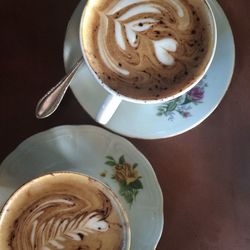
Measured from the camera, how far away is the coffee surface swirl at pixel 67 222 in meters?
1.15

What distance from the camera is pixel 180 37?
118cm

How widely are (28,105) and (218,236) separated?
0.42m

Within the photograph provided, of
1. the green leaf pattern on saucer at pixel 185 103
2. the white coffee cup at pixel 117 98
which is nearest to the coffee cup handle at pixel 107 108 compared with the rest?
the white coffee cup at pixel 117 98

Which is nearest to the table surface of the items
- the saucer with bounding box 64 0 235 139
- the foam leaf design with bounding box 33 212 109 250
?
the saucer with bounding box 64 0 235 139

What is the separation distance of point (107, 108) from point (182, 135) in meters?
0.17

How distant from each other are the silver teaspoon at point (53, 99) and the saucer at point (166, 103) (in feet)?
0.11

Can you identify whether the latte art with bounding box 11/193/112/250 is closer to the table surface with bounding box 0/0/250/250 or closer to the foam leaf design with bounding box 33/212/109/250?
Result: the foam leaf design with bounding box 33/212/109/250

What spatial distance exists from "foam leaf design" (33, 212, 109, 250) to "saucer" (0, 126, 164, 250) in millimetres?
63

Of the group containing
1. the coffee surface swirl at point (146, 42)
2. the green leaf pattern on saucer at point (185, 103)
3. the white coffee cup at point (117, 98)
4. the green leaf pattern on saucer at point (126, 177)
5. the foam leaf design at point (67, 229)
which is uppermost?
the coffee surface swirl at point (146, 42)

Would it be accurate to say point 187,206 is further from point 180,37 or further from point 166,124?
point 180,37

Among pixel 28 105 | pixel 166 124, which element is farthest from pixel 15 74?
pixel 166 124

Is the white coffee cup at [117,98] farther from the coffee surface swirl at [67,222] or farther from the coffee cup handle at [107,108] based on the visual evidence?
the coffee surface swirl at [67,222]

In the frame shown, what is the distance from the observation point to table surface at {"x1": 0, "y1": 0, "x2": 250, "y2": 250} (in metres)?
1.21

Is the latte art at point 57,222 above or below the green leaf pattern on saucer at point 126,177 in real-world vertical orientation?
below
